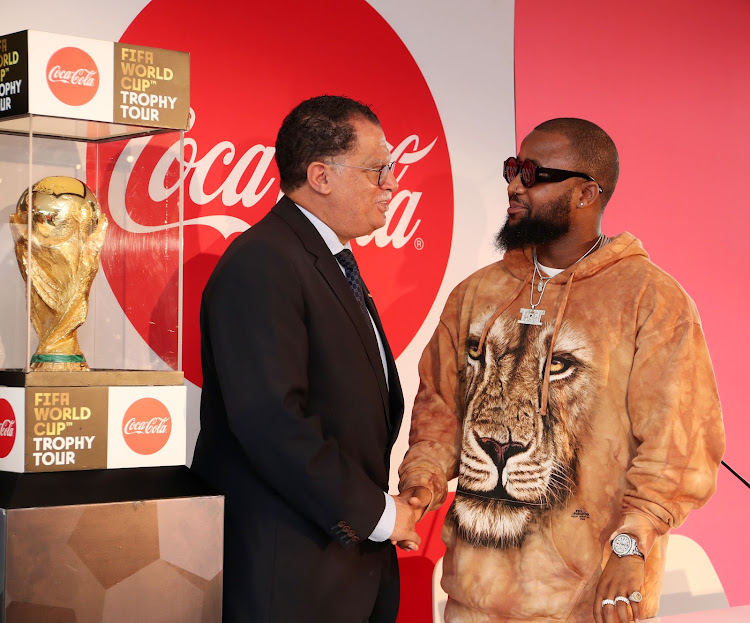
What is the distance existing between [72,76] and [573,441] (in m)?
1.61

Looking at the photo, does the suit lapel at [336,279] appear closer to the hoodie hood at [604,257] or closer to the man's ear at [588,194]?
the hoodie hood at [604,257]

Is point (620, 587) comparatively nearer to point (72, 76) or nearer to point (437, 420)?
point (437, 420)

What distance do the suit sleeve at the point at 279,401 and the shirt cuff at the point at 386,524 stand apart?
0.05 meters

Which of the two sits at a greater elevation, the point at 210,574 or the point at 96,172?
the point at 96,172

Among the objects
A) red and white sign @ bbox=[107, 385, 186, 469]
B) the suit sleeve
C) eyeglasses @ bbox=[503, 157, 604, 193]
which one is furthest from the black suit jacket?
eyeglasses @ bbox=[503, 157, 604, 193]

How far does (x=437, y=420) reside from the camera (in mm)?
2910

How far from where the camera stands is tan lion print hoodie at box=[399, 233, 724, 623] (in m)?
2.50

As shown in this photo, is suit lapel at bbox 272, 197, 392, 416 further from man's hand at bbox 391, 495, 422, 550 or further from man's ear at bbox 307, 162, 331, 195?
man's hand at bbox 391, 495, 422, 550

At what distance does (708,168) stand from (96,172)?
2.96m

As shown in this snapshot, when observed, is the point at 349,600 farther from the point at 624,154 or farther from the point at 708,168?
the point at 708,168

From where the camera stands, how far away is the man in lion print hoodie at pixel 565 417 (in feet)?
8.18

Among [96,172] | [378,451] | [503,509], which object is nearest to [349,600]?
[378,451]

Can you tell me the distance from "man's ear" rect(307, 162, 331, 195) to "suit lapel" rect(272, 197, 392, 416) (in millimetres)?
95

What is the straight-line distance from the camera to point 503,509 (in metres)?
2.70
